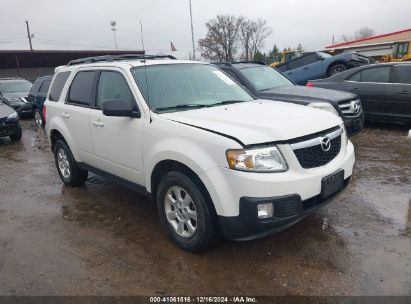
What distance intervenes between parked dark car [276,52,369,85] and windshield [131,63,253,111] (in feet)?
36.7

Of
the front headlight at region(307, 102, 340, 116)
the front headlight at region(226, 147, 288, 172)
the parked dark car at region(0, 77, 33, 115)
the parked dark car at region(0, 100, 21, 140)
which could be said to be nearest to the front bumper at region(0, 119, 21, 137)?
the parked dark car at region(0, 100, 21, 140)

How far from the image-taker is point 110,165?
4461 millimetres

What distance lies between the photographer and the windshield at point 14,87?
632 inches

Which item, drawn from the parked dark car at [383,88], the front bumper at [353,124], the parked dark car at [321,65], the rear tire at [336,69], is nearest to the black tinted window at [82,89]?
the front bumper at [353,124]

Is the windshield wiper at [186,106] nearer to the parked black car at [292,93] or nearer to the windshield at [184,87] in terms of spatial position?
the windshield at [184,87]

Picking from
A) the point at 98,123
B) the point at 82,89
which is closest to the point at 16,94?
the point at 82,89

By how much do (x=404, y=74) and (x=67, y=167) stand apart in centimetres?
734

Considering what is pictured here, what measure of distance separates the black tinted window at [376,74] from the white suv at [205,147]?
5468 mm

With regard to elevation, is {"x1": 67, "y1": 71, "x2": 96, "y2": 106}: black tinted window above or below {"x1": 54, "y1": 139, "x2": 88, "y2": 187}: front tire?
A: above

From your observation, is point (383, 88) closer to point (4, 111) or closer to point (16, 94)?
point (4, 111)

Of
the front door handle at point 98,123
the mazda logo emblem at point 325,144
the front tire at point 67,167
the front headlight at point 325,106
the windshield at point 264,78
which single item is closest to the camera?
the mazda logo emblem at point 325,144

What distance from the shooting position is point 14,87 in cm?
1630

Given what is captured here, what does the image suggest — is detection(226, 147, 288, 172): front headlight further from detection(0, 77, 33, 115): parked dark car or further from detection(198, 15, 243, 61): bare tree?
detection(198, 15, 243, 61): bare tree

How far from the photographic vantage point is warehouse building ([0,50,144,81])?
31989mm
